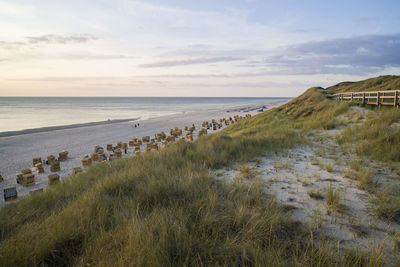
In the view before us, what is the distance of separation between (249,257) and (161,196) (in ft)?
5.48

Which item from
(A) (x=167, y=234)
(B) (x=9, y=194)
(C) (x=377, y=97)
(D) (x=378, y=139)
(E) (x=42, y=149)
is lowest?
(E) (x=42, y=149)

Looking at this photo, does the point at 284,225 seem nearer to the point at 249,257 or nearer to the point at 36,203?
the point at 249,257

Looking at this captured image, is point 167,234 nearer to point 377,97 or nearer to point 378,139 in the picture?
point 378,139

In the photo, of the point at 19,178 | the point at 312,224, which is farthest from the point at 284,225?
the point at 19,178

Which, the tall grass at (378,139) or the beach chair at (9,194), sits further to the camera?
the beach chair at (9,194)

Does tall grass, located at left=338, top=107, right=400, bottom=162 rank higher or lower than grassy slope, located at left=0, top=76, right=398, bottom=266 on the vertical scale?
higher

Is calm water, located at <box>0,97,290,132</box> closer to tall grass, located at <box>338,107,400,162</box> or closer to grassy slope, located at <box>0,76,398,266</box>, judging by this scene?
grassy slope, located at <box>0,76,398,266</box>

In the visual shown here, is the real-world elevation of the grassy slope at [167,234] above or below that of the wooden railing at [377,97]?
below

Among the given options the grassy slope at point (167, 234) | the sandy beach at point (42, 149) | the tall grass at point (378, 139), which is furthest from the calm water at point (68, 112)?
the tall grass at point (378, 139)

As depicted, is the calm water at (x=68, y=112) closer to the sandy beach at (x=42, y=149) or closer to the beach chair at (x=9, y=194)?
the sandy beach at (x=42, y=149)

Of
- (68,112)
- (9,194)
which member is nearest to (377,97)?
(9,194)

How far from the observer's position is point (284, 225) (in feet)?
8.10

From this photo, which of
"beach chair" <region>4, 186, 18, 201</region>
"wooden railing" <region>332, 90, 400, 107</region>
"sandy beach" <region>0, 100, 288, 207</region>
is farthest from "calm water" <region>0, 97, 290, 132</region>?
"wooden railing" <region>332, 90, 400, 107</region>

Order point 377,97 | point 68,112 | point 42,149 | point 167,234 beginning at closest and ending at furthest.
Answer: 1. point 167,234
2. point 377,97
3. point 42,149
4. point 68,112
